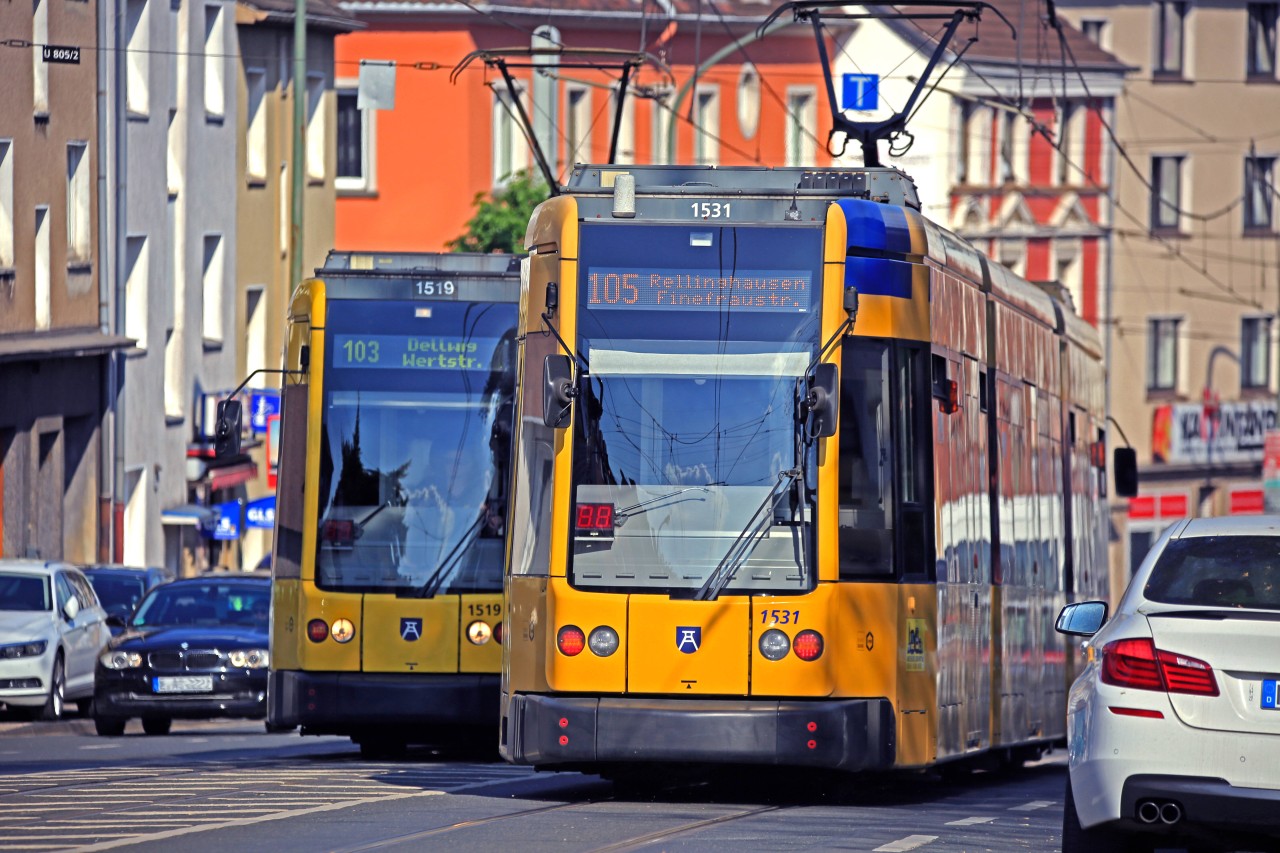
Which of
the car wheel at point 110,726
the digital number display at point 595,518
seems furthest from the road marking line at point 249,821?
the car wheel at point 110,726

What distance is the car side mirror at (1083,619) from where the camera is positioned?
36.3ft

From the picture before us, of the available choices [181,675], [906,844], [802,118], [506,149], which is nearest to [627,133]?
[506,149]

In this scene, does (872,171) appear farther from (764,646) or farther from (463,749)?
(463,749)

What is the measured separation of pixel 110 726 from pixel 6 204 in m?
13.2

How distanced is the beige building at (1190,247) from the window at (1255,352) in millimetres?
110

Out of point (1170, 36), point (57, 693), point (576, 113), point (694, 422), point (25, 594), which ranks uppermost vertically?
point (1170, 36)

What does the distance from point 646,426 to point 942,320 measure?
1986 millimetres

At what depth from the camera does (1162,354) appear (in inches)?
2773

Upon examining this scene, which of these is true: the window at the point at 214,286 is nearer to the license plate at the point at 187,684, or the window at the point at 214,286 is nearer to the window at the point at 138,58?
the window at the point at 138,58

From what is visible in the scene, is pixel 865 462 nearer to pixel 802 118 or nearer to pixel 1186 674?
pixel 1186 674

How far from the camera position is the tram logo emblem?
541 inches

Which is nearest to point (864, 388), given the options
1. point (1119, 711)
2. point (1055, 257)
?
point (1119, 711)

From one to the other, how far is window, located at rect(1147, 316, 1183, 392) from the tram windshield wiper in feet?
187

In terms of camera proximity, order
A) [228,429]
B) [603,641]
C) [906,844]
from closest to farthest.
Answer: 1. [906,844]
2. [603,641]
3. [228,429]
